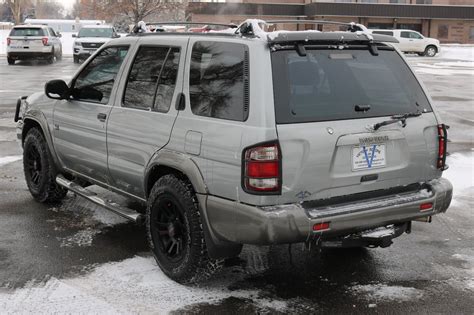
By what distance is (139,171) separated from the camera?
185 inches

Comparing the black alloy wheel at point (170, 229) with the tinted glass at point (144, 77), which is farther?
the tinted glass at point (144, 77)

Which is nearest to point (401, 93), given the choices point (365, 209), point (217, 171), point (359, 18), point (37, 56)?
point (365, 209)

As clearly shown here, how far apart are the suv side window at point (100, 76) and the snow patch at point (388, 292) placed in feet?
8.47

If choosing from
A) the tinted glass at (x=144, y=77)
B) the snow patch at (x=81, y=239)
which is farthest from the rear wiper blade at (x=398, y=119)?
the snow patch at (x=81, y=239)

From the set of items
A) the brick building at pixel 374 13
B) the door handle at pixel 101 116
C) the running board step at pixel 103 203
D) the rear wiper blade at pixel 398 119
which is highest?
the brick building at pixel 374 13

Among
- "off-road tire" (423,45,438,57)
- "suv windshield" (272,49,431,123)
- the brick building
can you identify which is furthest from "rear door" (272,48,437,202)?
the brick building

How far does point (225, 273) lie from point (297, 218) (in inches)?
45.3

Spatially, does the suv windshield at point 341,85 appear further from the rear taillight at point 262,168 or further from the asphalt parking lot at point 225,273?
the asphalt parking lot at point 225,273

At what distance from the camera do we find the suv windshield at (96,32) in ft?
96.5

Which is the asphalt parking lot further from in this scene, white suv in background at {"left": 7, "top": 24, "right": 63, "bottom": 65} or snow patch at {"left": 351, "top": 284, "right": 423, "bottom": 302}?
white suv in background at {"left": 7, "top": 24, "right": 63, "bottom": 65}

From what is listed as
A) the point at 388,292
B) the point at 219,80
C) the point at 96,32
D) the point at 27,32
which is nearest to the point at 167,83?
the point at 219,80

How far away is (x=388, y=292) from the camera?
431 cm

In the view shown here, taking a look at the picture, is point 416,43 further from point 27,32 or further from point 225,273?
point 225,273

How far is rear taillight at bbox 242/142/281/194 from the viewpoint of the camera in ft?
12.1
